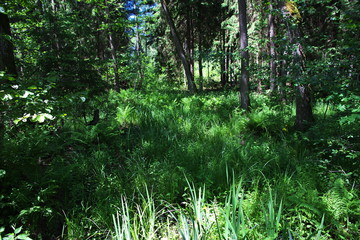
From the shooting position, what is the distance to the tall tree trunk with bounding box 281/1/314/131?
3.80 meters

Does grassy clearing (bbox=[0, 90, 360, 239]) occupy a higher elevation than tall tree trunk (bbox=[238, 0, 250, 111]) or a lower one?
lower

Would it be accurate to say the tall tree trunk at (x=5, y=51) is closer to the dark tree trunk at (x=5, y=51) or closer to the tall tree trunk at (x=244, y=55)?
the dark tree trunk at (x=5, y=51)

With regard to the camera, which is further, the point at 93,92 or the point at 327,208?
the point at 93,92

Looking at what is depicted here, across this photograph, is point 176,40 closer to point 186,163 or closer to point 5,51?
point 5,51

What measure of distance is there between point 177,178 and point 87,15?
14.9 m

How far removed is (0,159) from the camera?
2500mm

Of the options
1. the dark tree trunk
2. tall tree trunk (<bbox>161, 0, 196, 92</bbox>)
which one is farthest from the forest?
tall tree trunk (<bbox>161, 0, 196, 92</bbox>)

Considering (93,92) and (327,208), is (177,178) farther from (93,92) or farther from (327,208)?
(93,92)

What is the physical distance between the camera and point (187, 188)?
2.65m

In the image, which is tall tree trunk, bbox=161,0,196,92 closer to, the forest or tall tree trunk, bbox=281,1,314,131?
the forest

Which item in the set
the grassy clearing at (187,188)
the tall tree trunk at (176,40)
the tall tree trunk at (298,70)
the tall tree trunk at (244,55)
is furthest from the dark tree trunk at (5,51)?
the tall tree trunk at (176,40)

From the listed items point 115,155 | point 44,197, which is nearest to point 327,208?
point 44,197

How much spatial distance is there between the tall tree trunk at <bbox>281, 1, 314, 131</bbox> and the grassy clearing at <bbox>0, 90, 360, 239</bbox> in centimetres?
52

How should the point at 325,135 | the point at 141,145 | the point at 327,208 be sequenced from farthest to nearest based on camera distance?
the point at 141,145 < the point at 325,135 < the point at 327,208
